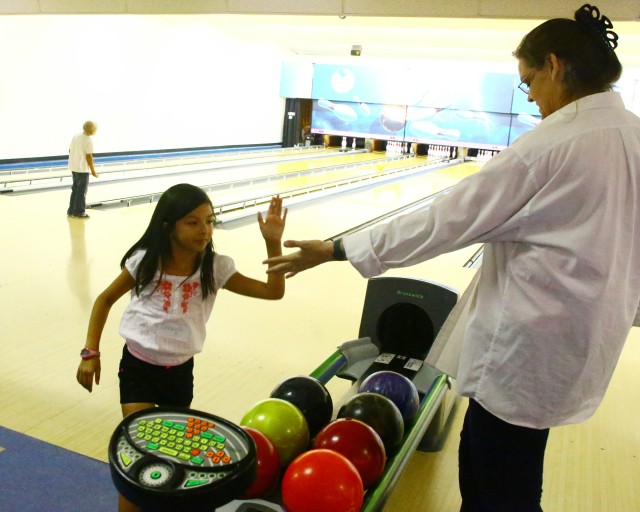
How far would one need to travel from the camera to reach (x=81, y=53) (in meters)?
9.81

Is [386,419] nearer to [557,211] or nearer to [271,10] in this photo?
[557,211]

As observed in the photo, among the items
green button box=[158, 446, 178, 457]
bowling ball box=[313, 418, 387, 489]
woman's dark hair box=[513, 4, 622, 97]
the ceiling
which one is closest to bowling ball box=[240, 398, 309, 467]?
bowling ball box=[313, 418, 387, 489]

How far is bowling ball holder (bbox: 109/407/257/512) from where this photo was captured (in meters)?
0.90

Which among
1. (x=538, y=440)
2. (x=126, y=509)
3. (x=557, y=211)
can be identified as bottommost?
(x=126, y=509)

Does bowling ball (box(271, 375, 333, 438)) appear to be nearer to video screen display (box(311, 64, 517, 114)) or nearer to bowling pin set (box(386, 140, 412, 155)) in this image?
video screen display (box(311, 64, 517, 114))

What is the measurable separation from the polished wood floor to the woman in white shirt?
930 millimetres

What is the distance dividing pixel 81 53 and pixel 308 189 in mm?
4167

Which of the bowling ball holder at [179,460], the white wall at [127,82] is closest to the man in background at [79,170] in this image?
the white wall at [127,82]

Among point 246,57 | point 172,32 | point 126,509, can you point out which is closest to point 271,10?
point 126,509

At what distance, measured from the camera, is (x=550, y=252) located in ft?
3.65

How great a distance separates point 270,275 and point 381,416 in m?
0.55

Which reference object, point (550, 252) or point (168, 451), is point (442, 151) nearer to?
point (550, 252)

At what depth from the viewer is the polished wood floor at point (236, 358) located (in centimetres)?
219

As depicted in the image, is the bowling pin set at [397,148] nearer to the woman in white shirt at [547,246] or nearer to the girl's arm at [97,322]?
the girl's arm at [97,322]
